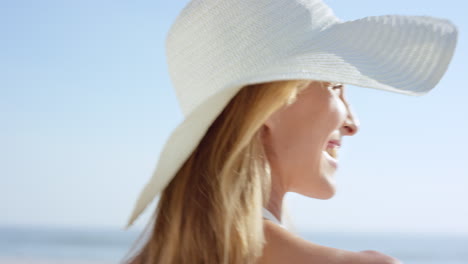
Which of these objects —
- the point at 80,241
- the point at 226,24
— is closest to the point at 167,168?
the point at 226,24

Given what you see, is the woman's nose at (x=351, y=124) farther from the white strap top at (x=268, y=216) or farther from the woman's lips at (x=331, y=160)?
the white strap top at (x=268, y=216)

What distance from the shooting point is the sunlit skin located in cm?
150

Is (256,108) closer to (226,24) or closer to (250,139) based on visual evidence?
(250,139)

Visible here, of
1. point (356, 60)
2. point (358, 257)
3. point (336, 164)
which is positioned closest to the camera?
point (358, 257)

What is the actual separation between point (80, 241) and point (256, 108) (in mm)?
23904

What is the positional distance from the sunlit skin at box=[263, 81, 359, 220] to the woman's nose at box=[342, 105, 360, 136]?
5 centimetres

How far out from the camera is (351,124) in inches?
64.8

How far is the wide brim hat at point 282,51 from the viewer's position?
145 centimetres

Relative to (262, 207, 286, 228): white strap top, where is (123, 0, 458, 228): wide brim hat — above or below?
above

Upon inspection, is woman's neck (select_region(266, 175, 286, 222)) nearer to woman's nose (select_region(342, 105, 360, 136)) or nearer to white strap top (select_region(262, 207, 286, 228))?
white strap top (select_region(262, 207, 286, 228))

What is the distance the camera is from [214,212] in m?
1.43

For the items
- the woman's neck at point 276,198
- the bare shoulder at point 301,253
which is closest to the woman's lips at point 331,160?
the woman's neck at point 276,198

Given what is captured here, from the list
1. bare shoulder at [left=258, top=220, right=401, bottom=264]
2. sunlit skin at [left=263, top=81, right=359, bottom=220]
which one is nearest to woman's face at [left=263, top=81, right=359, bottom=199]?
sunlit skin at [left=263, top=81, right=359, bottom=220]

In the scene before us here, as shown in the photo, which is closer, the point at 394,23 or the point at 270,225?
the point at 270,225
